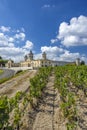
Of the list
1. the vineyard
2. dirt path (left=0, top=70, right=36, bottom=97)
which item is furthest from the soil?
dirt path (left=0, top=70, right=36, bottom=97)

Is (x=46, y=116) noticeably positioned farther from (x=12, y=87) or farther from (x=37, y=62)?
(x=37, y=62)

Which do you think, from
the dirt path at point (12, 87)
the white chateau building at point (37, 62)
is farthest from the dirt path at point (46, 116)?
the white chateau building at point (37, 62)

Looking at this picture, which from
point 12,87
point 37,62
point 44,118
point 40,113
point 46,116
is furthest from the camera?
point 37,62

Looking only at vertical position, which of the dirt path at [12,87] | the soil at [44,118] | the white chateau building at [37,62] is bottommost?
the soil at [44,118]

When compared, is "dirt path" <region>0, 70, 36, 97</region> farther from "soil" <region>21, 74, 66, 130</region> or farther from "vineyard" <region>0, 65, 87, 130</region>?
"soil" <region>21, 74, 66, 130</region>

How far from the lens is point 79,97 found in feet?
64.7

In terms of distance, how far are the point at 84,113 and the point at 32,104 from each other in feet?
12.1

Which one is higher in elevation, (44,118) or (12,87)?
(12,87)

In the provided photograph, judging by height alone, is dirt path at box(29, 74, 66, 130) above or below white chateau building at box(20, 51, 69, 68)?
below

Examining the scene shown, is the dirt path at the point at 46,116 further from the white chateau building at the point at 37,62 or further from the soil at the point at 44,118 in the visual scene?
the white chateau building at the point at 37,62

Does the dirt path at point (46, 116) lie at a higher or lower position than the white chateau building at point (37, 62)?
lower

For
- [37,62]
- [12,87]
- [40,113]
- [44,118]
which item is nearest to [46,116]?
[44,118]

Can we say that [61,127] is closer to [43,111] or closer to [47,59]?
[43,111]

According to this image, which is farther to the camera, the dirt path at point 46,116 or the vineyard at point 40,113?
the dirt path at point 46,116
